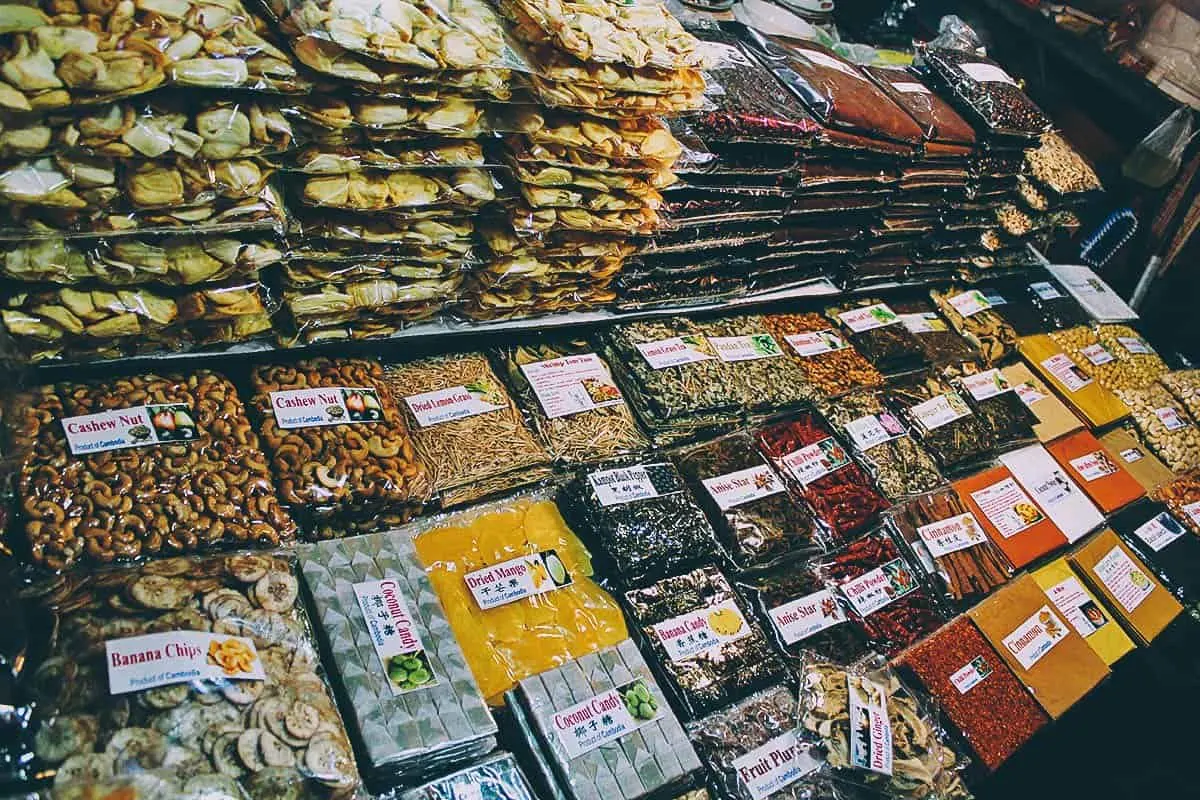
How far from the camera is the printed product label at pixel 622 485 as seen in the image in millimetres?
1838

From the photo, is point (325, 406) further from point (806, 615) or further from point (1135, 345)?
point (1135, 345)

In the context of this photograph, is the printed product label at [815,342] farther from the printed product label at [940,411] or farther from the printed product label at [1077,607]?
the printed product label at [1077,607]

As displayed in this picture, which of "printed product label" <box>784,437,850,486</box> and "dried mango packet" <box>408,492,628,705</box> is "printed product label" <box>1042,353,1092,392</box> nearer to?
"printed product label" <box>784,437,850,486</box>

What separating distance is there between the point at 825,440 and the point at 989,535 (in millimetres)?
559

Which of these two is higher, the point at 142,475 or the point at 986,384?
the point at 142,475

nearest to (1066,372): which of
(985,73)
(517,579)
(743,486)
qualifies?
(985,73)

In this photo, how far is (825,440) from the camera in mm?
2248

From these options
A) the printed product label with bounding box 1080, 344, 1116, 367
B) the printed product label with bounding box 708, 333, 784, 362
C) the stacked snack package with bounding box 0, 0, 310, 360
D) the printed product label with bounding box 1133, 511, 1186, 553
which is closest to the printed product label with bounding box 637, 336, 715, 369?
the printed product label with bounding box 708, 333, 784, 362

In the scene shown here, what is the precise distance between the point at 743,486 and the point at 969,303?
4.67ft

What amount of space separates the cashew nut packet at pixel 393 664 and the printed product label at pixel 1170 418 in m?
2.71

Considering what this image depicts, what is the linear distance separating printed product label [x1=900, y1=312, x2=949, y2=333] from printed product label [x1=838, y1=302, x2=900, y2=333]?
0.05 metres

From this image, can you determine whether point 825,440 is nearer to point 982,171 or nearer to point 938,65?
point 982,171

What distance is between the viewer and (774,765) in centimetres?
167

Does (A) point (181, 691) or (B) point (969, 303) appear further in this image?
(B) point (969, 303)
